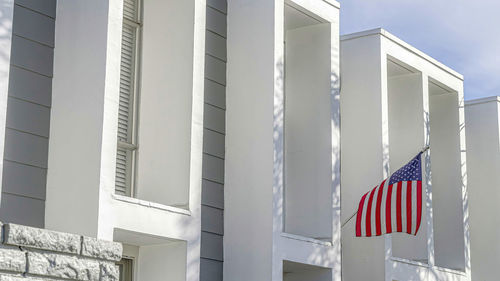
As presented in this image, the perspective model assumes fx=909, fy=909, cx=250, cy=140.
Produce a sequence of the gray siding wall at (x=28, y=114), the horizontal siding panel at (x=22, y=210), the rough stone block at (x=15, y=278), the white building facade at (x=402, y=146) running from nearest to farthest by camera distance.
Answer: the rough stone block at (x=15, y=278) < the horizontal siding panel at (x=22, y=210) < the gray siding wall at (x=28, y=114) < the white building facade at (x=402, y=146)

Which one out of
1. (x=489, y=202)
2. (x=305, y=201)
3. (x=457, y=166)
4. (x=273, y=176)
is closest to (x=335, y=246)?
(x=305, y=201)

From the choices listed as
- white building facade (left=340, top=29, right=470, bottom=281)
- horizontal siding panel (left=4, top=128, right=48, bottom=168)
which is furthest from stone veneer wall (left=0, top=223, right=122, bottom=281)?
white building facade (left=340, top=29, right=470, bottom=281)

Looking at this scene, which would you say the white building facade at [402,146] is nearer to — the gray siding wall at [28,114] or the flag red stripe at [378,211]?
the flag red stripe at [378,211]

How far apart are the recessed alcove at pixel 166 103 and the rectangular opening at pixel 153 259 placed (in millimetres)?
492

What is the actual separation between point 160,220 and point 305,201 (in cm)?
315

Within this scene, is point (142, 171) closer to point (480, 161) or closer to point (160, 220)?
point (160, 220)

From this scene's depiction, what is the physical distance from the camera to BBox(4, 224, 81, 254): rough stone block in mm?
5949

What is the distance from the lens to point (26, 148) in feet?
29.9

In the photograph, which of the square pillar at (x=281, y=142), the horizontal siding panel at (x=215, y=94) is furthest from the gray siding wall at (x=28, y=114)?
the square pillar at (x=281, y=142)

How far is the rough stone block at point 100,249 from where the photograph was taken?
648cm

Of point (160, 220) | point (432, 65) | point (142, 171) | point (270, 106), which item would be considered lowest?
point (160, 220)

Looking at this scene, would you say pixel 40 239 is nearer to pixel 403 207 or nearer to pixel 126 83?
pixel 126 83

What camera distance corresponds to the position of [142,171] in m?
10.8

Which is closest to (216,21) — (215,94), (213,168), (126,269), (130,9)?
(215,94)
